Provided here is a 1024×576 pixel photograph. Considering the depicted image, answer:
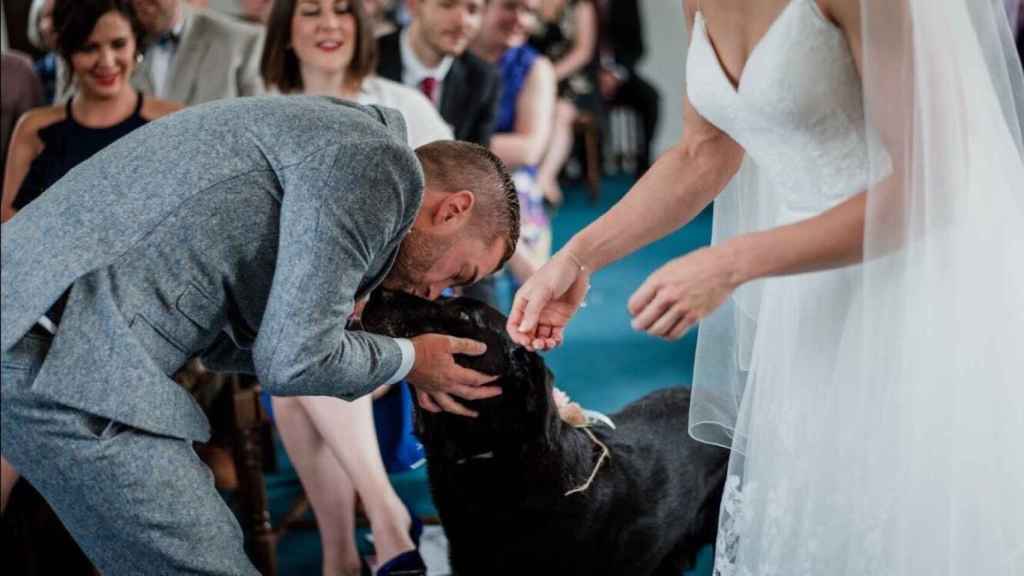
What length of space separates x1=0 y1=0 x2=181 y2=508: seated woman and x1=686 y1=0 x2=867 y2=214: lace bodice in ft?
6.32

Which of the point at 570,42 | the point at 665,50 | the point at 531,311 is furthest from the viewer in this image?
the point at 665,50

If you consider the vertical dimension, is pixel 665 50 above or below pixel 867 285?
above

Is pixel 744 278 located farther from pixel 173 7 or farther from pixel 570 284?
pixel 173 7

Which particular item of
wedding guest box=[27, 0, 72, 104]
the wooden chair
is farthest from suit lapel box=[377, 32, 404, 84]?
the wooden chair

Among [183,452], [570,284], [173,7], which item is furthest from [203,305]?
[173,7]

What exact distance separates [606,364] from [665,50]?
208 inches

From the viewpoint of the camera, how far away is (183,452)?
1884mm

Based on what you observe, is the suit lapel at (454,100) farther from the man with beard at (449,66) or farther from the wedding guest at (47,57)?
the wedding guest at (47,57)

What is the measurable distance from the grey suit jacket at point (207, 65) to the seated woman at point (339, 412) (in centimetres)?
36

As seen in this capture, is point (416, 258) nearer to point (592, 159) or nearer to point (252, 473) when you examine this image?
point (252, 473)

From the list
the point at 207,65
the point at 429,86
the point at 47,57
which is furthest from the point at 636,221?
the point at 47,57

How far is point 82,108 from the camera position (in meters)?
3.44

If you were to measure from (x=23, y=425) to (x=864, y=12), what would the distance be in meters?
1.26

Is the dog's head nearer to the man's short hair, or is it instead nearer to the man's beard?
the man's beard
